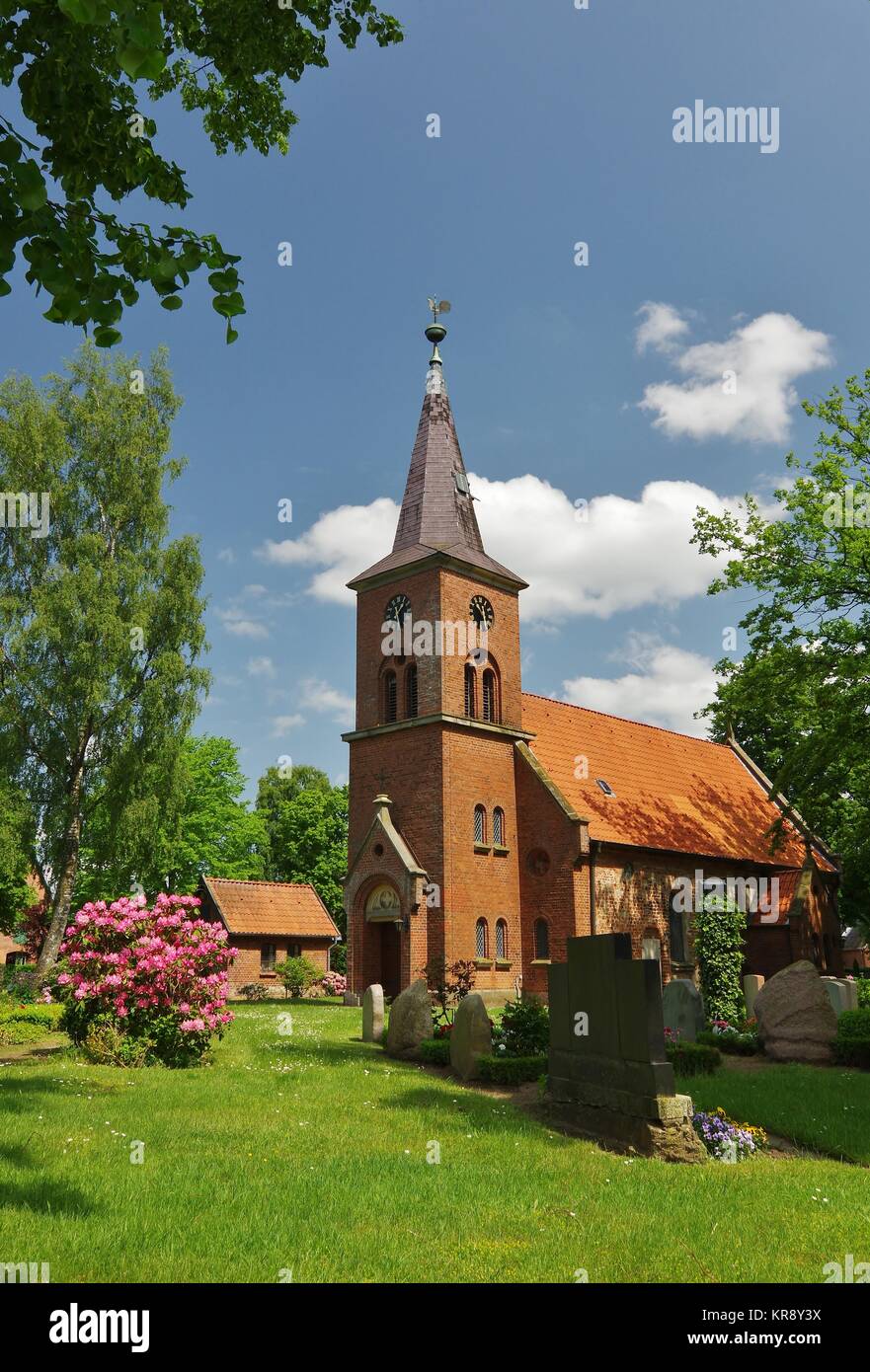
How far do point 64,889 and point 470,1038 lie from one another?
14412 millimetres

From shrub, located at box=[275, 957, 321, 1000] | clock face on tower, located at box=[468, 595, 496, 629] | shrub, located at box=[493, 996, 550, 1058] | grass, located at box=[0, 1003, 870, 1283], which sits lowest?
shrub, located at box=[275, 957, 321, 1000]

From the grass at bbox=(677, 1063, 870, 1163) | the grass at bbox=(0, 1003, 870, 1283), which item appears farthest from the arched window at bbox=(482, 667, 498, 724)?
the grass at bbox=(0, 1003, 870, 1283)

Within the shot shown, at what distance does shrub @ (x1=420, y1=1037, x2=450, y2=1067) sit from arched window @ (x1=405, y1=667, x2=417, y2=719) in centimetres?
1437

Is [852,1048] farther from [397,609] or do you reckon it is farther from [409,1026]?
[397,609]

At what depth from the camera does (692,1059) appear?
13.2 metres

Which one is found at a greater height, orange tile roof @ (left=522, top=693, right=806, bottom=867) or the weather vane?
the weather vane

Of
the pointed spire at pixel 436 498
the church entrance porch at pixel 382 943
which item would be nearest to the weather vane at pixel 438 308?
the pointed spire at pixel 436 498

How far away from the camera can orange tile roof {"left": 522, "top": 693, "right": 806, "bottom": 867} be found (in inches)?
1121

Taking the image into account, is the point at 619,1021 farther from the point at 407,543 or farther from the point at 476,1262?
the point at 407,543

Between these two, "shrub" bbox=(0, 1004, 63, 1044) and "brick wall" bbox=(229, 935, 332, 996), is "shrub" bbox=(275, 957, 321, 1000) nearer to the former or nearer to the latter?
"brick wall" bbox=(229, 935, 332, 996)

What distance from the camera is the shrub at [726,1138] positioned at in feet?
27.7

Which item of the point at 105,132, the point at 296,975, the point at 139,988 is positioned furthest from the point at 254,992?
the point at 105,132

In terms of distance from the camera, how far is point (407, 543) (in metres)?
30.0

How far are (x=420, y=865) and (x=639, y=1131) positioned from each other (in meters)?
17.7
